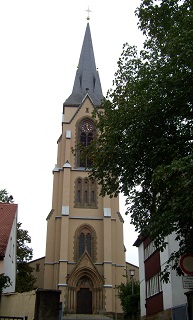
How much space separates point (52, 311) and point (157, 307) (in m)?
13.1

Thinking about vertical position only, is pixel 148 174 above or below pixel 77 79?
below

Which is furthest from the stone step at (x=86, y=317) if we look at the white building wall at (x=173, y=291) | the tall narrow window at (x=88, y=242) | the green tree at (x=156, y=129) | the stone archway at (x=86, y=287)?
the green tree at (x=156, y=129)

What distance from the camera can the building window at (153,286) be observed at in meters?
21.6

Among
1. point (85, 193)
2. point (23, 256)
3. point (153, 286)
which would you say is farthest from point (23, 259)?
point (153, 286)

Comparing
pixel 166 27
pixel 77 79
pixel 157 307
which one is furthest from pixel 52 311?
pixel 77 79

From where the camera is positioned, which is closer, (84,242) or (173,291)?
(173,291)

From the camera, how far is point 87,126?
49.6m

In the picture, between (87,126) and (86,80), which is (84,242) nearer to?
(87,126)

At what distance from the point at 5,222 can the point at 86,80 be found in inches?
1426

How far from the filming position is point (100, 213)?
4384 cm

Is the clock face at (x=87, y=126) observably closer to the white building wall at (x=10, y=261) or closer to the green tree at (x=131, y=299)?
the green tree at (x=131, y=299)

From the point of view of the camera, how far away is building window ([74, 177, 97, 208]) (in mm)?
44406

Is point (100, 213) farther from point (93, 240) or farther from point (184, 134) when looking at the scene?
point (184, 134)

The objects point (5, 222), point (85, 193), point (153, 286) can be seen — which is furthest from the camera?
point (85, 193)
